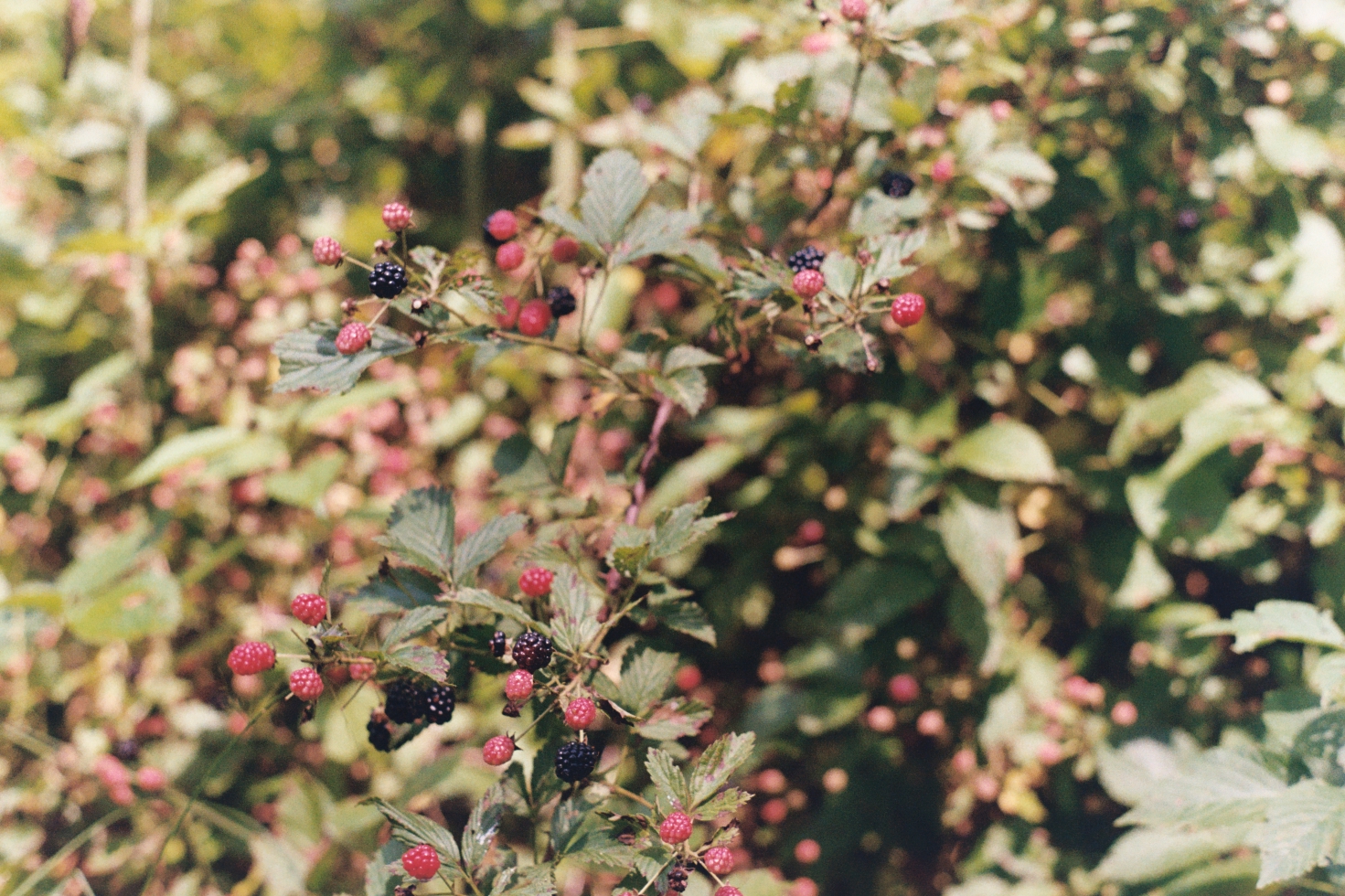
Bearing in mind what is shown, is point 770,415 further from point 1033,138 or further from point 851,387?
point 1033,138

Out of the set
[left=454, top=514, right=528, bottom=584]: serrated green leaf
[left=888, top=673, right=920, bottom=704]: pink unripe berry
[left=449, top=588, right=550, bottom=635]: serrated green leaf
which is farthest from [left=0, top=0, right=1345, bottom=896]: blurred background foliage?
[left=449, top=588, right=550, bottom=635]: serrated green leaf

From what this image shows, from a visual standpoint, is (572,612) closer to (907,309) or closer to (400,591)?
(400,591)

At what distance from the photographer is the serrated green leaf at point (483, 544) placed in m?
0.89

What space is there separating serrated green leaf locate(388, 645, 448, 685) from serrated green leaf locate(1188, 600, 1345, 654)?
93 cm

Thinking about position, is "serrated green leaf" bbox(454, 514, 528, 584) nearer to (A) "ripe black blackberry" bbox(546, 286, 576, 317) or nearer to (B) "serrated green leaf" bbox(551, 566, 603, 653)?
(B) "serrated green leaf" bbox(551, 566, 603, 653)

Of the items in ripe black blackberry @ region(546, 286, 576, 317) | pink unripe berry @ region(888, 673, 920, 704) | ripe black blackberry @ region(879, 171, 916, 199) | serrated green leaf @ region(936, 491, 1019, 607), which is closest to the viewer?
ripe black blackberry @ region(546, 286, 576, 317)

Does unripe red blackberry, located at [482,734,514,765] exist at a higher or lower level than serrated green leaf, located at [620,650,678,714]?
higher

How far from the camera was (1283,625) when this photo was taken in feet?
3.28

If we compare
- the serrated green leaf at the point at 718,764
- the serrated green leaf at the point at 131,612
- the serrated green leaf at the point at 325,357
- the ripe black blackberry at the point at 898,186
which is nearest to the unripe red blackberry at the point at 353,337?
the serrated green leaf at the point at 325,357

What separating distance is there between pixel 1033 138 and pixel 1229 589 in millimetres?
889

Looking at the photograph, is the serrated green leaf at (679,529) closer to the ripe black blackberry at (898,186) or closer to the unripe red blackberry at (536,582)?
the unripe red blackberry at (536,582)

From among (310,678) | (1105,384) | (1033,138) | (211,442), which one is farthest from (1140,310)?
(211,442)

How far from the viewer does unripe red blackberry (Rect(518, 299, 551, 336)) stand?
1.01 meters

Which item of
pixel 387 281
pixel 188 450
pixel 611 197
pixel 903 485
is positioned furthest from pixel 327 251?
pixel 903 485
